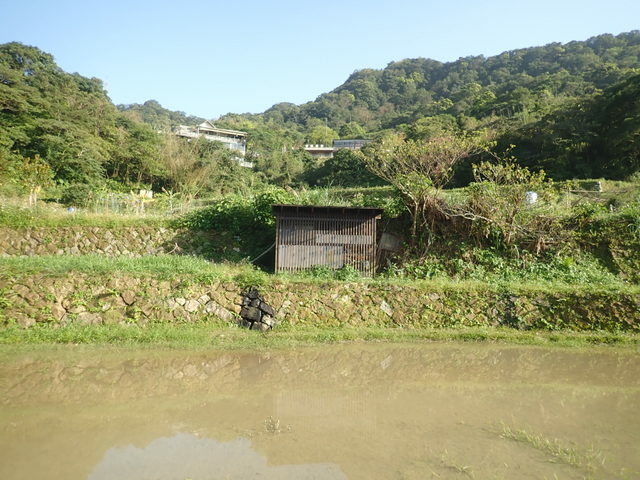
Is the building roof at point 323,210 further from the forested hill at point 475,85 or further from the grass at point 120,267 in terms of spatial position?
the forested hill at point 475,85

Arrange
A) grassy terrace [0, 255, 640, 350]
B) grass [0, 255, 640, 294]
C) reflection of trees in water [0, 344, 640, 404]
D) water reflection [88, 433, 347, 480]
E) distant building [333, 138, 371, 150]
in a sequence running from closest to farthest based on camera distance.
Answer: water reflection [88, 433, 347, 480]
reflection of trees in water [0, 344, 640, 404]
grassy terrace [0, 255, 640, 350]
grass [0, 255, 640, 294]
distant building [333, 138, 371, 150]

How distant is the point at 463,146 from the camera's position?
520 inches

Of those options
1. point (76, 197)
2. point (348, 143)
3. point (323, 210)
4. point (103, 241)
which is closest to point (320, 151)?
point (348, 143)

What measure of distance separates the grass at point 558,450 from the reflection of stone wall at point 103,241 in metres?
10.5

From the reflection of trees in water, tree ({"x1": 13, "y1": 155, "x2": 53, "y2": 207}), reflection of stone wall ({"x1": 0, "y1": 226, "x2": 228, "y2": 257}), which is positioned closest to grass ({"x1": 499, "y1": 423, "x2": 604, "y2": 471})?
the reflection of trees in water

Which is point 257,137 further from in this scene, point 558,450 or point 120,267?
point 558,450

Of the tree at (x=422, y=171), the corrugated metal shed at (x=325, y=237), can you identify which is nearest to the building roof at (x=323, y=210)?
the corrugated metal shed at (x=325, y=237)

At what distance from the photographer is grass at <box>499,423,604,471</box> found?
4.39m

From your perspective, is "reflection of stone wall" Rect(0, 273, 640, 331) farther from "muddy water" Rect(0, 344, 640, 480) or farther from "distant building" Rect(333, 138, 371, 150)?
"distant building" Rect(333, 138, 371, 150)

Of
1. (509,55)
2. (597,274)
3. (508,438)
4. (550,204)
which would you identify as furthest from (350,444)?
(509,55)

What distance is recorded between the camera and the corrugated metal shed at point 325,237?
1200cm

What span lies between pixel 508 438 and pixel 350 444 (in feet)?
6.17

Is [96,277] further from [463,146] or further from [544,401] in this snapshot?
[463,146]

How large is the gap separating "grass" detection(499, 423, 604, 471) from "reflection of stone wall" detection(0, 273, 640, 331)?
4977mm
